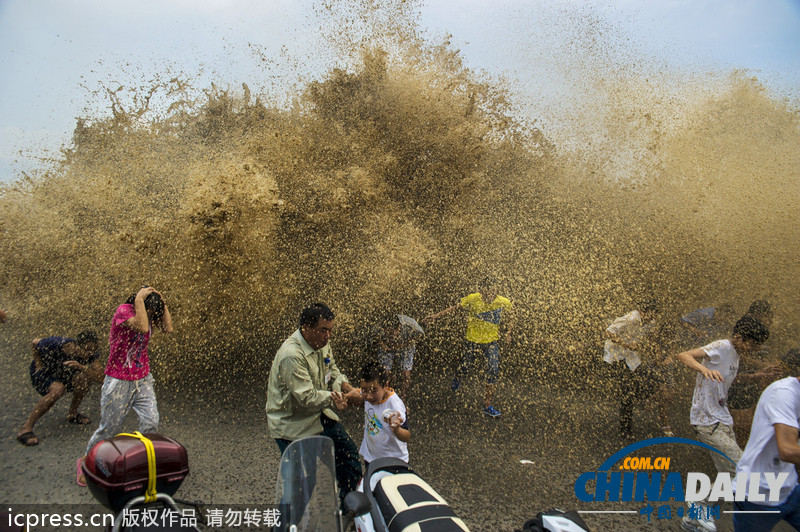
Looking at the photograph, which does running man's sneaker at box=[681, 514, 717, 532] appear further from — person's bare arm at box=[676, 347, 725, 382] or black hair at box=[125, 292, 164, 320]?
black hair at box=[125, 292, 164, 320]

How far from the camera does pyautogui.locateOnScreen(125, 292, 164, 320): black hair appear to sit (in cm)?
325

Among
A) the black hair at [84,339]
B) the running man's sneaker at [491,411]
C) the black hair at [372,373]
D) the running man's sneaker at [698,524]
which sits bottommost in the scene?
the running man's sneaker at [698,524]

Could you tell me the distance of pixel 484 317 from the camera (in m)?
4.51

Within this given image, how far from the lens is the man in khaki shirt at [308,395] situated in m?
2.58

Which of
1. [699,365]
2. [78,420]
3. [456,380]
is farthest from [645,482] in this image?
[78,420]

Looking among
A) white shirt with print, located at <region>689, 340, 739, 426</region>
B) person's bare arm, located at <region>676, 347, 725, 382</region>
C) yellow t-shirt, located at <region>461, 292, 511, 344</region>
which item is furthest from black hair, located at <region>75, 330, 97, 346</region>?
white shirt with print, located at <region>689, 340, 739, 426</region>

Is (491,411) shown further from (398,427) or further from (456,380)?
(398,427)

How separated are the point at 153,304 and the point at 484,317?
3011 mm

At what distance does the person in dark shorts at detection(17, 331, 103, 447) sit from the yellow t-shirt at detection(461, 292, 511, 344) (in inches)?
142

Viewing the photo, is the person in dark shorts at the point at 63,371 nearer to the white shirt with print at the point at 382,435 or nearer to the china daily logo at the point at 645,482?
the white shirt with print at the point at 382,435

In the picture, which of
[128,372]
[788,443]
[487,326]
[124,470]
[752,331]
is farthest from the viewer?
[487,326]

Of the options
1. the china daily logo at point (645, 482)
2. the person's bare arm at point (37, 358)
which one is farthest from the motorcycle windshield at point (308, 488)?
the person's bare arm at point (37, 358)

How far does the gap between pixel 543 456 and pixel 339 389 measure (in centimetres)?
195

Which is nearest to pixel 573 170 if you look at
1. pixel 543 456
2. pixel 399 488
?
pixel 543 456
